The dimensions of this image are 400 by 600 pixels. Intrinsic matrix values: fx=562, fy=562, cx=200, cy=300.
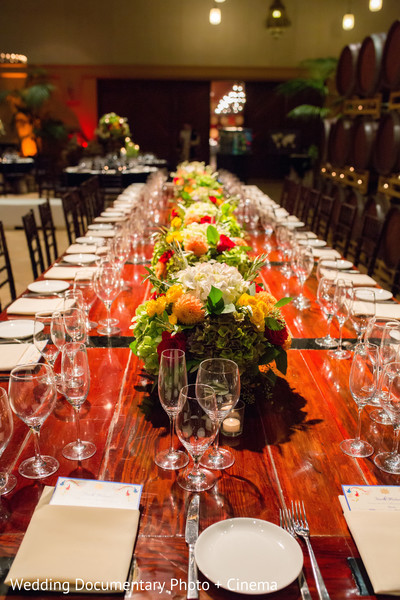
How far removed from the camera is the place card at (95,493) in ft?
3.96

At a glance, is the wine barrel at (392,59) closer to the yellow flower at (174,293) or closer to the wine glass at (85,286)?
the wine glass at (85,286)

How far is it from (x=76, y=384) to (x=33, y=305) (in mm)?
1160

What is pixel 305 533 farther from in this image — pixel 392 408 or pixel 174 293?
pixel 174 293

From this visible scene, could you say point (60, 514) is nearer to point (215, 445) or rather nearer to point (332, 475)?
point (215, 445)

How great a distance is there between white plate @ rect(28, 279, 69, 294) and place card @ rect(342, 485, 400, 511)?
1.82 metres

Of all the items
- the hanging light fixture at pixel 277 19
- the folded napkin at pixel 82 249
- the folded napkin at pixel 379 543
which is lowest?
the folded napkin at pixel 82 249

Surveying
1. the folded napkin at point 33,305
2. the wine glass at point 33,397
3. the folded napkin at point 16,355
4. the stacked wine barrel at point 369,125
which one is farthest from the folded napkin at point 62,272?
the stacked wine barrel at point 369,125

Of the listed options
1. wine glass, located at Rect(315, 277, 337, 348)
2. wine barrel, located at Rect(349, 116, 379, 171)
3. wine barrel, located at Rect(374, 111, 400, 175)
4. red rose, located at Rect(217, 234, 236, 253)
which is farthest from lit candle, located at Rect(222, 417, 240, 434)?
wine barrel, located at Rect(349, 116, 379, 171)

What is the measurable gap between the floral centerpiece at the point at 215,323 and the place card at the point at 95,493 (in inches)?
16.6

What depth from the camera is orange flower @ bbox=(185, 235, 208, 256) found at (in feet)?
7.51

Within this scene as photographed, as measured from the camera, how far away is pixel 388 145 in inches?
221

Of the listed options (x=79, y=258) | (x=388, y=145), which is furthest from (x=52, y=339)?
(x=388, y=145)

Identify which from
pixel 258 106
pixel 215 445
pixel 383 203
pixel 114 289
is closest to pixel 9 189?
pixel 258 106

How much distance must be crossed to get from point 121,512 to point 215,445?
1.16 ft
